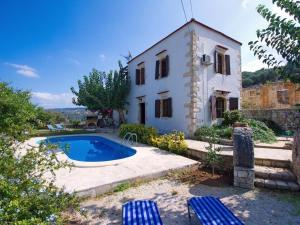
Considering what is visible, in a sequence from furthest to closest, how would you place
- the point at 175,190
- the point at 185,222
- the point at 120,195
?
the point at 175,190
the point at 120,195
the point at 185,222

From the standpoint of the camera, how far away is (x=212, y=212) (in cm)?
303

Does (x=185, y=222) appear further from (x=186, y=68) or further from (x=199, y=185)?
(x=186, y=68)

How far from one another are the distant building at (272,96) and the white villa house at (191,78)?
15.1 ft

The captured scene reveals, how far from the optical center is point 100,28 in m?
11.2

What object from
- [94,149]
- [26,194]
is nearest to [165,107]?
[94,149]

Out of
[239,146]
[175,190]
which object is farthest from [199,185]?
[239,146]

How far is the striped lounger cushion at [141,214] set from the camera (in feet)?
9.18

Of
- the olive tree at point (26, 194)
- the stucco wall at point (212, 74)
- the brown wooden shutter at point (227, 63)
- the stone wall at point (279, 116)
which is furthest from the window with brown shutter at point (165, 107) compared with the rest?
the olive tree at point (26, 194)

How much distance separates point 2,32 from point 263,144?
13.8 m

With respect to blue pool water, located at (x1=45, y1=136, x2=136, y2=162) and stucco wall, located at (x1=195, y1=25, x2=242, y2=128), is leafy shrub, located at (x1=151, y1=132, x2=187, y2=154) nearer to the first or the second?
blue pool water, located at (x1=45, y1=136, x2=136, y2=162)

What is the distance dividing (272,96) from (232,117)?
29.0ft

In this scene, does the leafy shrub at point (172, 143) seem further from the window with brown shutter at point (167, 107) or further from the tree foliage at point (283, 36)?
the tree foliage at point (283, 36)

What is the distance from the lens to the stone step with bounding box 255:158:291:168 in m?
5.53

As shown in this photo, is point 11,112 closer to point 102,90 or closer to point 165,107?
point 165,107
